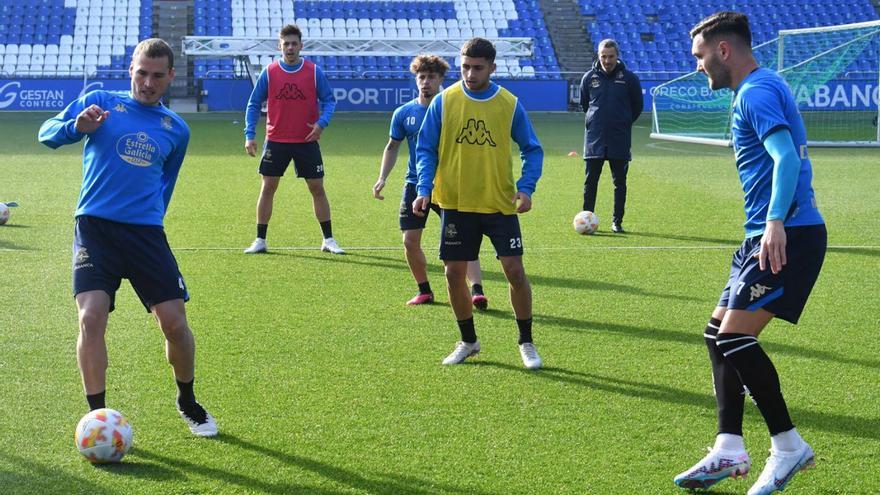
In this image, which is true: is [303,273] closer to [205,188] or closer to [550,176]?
[205,188]

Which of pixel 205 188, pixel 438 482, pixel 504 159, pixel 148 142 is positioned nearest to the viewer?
pixel 438 482

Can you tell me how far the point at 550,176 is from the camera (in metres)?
17.5

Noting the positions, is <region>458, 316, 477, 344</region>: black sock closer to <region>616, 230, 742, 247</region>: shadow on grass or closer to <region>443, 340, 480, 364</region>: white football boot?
<region>443, 340, 480, 364</region>: white football boot

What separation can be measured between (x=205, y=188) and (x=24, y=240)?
455cm

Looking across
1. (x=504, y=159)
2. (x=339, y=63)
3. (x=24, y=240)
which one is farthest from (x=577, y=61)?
(x=504, y=159)

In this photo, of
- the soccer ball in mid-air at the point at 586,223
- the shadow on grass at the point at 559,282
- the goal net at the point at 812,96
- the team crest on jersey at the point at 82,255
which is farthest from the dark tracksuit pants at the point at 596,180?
the goal net at the point at 812,96

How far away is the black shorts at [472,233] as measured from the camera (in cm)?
647

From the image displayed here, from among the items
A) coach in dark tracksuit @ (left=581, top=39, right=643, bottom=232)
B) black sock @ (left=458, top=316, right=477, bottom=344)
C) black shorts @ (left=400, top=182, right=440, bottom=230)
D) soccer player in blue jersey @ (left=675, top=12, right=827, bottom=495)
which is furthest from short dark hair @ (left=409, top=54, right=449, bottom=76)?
coach in dark tracksuit @ (left=581, top=39, right=643, bottom=232)

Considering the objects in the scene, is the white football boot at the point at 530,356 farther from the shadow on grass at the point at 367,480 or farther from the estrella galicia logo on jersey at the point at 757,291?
the estrella galicia logo on jersey at the point at 757,291

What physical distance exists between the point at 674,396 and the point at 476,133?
1.85 m

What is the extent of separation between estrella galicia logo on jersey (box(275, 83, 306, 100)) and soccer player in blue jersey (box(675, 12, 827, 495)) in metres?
→ 6.54

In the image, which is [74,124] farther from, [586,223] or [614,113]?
[614,113]

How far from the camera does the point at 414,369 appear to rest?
255 inches

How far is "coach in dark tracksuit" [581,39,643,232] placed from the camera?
12.1 metres
